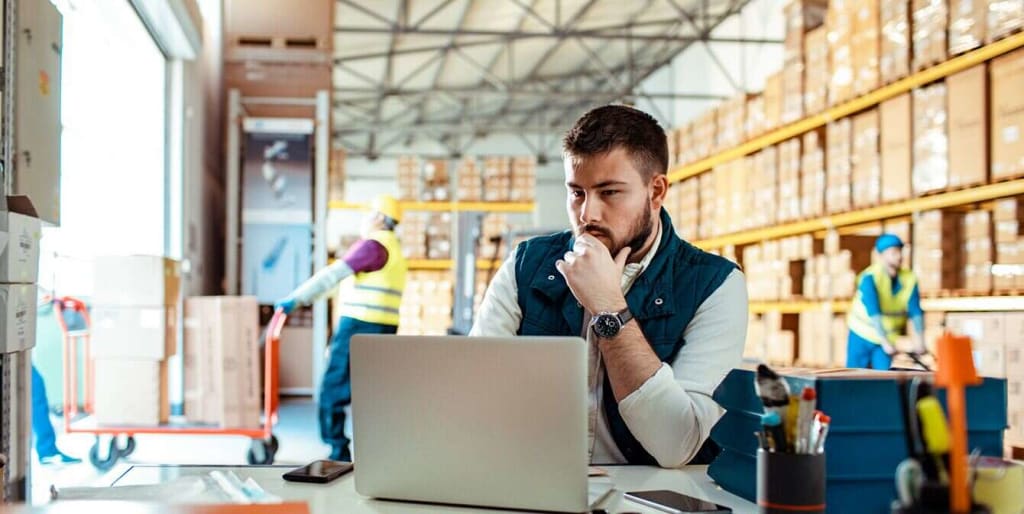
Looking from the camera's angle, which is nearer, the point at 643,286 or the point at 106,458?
the point at 643,286

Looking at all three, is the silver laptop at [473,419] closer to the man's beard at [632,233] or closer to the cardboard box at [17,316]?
the man's beard at [632,233]

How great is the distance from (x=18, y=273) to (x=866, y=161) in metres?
5.01

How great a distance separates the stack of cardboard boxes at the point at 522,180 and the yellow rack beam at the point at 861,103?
1.66 m

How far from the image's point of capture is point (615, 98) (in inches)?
575

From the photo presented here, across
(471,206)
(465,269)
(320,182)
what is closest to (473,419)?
(320,182)

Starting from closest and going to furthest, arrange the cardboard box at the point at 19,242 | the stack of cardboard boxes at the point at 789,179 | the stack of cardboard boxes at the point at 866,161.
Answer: the cardboard box at the point at 19,242
the stack of cardboard boxes at the point at 866,161
the stack of cardboard boxes at the point at 789,179

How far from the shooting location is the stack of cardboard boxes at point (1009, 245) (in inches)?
193

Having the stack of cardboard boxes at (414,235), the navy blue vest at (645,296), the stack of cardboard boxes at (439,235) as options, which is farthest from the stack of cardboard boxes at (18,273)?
the stack of cardboard boxes at (439,235)

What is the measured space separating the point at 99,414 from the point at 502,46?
35.4ft

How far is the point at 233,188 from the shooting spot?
787 centimetres

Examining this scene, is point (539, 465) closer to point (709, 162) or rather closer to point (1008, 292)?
point (1008, 292)

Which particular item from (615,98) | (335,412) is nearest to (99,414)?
(335,412)

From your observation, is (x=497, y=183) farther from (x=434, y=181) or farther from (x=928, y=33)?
(x=928, y=33)

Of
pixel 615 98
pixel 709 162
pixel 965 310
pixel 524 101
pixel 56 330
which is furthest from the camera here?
pixel 524 101
